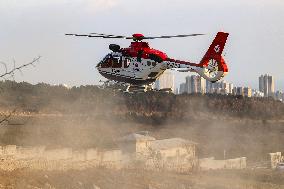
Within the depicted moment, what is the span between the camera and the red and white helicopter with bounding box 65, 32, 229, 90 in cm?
2023

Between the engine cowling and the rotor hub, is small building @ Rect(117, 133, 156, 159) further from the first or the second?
the rotor hub

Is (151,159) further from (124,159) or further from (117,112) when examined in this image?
(117,112)

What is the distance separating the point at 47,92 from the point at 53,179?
56707 mm

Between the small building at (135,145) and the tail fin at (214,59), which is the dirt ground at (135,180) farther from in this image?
the tail fin at (214,59)

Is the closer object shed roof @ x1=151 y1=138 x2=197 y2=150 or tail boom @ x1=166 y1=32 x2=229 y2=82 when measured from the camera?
tail boom @ x1=166 y1=32 x2=229 y2=82

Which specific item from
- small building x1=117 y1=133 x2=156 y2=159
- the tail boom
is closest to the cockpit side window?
the tail boom

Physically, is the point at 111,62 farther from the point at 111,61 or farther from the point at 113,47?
the point at 113,47

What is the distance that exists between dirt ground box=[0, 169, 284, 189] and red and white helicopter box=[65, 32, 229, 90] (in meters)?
18.6

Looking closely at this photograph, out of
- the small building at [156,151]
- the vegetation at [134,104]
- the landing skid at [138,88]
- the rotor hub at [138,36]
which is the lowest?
the small building at [156,151]

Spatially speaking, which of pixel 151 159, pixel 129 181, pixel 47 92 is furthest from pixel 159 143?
pixel 47 92

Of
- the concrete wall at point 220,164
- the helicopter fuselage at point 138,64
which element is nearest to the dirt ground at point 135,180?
the concrete wall at point 220,164

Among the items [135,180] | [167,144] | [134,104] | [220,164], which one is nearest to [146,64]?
[135,180]

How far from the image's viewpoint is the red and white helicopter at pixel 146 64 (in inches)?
797

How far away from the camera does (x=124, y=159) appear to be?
58500 mm
